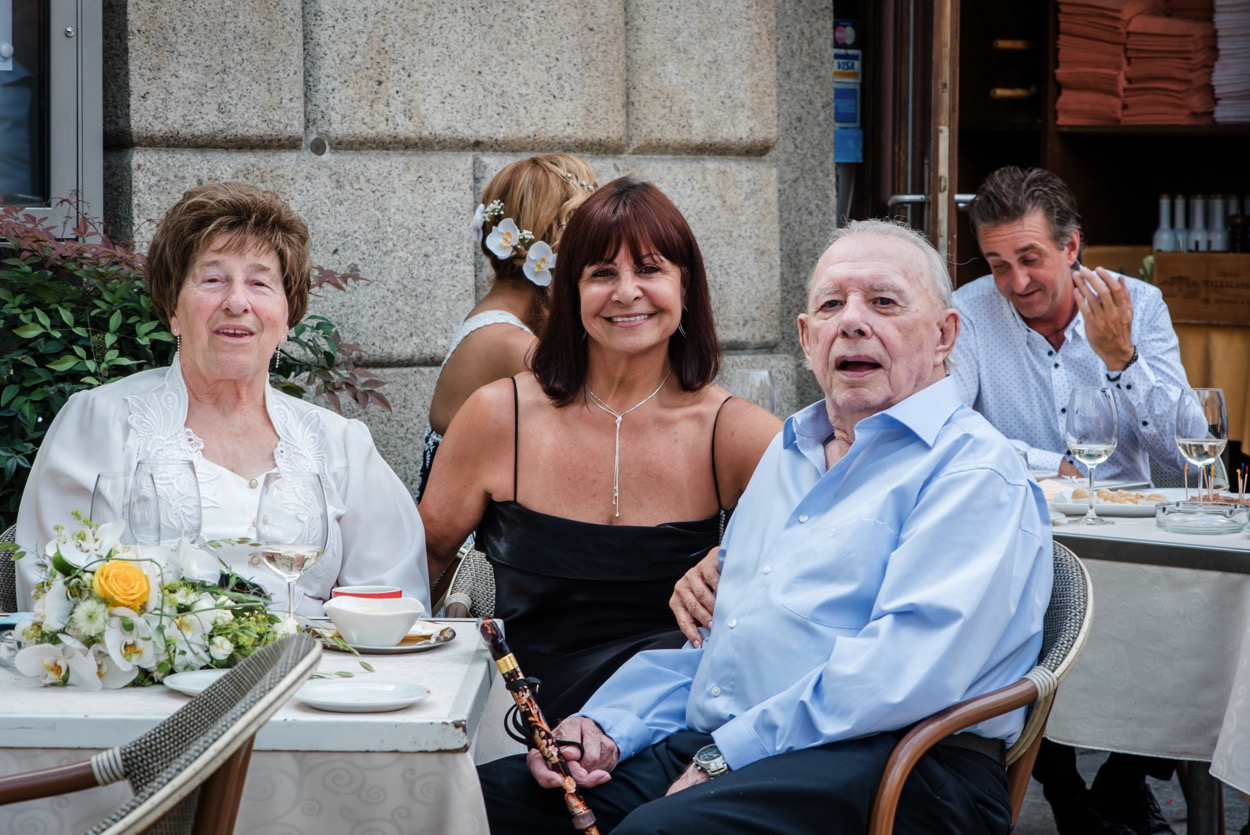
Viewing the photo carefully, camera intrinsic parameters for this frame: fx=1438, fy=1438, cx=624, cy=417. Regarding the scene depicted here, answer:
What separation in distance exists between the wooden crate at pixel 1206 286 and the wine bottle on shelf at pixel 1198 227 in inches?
10.9

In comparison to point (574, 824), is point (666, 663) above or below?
above

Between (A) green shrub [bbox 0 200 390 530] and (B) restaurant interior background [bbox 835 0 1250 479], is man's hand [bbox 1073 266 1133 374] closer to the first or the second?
(B) restaurant interior background [bbox 835 0 1250 479]

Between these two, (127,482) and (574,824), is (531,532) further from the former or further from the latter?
(127,482)

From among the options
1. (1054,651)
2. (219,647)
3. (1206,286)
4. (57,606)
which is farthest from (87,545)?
(1206,286)

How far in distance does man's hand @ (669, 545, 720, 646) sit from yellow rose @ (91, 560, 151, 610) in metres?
0.98

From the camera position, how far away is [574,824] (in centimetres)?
230

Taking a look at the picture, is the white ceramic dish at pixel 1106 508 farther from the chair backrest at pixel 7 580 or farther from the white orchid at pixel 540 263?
the chair backrest at pixel 7 580

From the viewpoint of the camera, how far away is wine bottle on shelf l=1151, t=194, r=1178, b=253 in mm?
7172

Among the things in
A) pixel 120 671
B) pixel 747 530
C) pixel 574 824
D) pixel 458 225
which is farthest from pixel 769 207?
pixel 120 671

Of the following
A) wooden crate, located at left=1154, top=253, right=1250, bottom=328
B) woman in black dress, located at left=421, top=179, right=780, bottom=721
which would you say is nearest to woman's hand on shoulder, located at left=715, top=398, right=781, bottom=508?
woman in black dress, located at left=421, top=179, right=780, bottom=721

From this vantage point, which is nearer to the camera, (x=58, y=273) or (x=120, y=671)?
(x=120, y=671)

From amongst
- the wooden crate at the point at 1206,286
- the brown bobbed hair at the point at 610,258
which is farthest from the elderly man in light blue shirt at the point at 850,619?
the wooden crate at the point at 1206,286

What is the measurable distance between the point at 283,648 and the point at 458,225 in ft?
10.9

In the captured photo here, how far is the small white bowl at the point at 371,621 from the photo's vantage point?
222 cm
